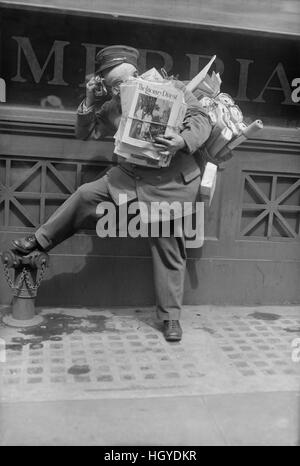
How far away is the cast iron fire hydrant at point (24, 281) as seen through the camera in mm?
3492

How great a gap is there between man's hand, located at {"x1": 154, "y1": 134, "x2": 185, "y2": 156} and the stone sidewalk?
47.0 inches

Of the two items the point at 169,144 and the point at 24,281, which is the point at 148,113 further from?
the point at 24,281

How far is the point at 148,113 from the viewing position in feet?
10.3

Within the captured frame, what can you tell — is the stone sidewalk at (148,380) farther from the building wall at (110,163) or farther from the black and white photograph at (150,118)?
the black and white photograph at (150,118)

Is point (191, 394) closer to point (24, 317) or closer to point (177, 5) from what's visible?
point (24, 317)

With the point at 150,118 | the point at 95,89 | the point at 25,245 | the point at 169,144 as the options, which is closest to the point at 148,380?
the point at 25,245

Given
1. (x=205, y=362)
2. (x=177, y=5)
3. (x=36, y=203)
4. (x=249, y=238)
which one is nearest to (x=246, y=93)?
(x=177, y=5)

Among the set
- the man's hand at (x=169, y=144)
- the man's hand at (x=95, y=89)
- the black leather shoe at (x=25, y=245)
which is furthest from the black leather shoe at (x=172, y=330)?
the man's hand at (x=95, y=89)

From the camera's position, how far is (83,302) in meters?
4.02

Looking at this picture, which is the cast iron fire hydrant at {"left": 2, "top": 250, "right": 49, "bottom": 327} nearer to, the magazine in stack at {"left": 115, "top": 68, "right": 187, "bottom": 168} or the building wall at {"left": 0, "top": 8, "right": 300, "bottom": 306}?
the building wall at {"left": 0, "top": 8, "right": 300, "bottom": 306}

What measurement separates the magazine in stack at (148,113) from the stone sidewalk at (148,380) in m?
1.18

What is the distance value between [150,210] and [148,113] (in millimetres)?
596

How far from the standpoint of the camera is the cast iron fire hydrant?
349cm
